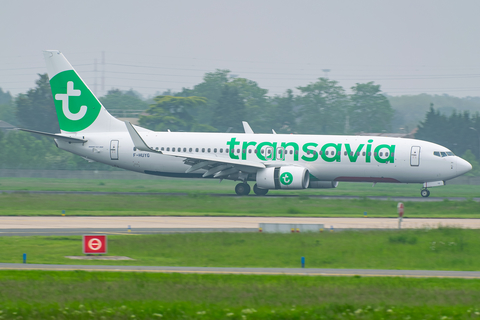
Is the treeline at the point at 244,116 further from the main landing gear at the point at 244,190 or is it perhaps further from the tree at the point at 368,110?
the main landing gear at the point at 244,190

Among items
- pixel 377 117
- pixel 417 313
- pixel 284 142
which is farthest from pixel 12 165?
pixel 377 117

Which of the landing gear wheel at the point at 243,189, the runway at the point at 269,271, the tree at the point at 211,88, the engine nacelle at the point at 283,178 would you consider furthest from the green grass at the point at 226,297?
the tree at the point at 211,88

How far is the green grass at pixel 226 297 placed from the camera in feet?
→ 46.8

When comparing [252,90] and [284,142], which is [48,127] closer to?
[252,90]

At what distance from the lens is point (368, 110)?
151500mm

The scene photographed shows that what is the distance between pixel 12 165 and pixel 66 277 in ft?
210

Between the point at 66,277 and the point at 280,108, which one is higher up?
the point at 280,108

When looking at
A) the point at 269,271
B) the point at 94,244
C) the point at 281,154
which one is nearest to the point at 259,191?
the point at 281,154

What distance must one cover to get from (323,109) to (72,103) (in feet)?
354

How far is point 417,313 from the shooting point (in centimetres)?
1445

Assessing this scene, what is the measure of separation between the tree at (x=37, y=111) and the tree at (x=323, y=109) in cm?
5224

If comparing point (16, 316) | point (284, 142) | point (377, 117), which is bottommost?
point (16, 316)

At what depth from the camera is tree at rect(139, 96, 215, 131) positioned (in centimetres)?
11225

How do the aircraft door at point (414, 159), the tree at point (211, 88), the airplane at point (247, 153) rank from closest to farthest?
the aircraft door at point (414, 159) → the airplane at point (247, 153) → the tree at point (211, 88)
